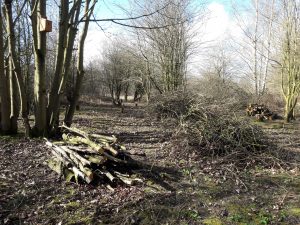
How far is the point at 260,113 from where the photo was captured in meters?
17.3

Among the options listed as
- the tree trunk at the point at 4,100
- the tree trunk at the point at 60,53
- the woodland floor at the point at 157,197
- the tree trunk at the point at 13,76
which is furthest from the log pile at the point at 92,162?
the tree trunk at the point at 4,100

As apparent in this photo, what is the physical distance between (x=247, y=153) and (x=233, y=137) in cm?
56

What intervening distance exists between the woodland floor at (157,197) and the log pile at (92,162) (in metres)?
0.16

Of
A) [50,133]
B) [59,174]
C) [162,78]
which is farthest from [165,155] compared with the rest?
[162,78]

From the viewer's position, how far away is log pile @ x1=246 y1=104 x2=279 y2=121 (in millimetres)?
16327

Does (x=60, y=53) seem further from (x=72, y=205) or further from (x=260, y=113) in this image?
(x=260, y=113)

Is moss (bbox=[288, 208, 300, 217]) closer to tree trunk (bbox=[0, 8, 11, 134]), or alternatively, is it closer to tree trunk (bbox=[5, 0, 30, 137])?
tree trunk (bbox=[5, 0, 30, 137])

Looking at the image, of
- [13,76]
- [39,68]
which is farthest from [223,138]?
[13,76]

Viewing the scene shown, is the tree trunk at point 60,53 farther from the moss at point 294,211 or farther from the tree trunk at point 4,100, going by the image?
the moss at point 294,211

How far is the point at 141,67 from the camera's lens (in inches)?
832

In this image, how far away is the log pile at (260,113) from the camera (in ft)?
53.6

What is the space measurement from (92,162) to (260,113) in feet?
44.9

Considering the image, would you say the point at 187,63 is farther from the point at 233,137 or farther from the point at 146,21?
the point at 233,137

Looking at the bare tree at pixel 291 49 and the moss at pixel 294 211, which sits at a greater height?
the bare tree at pixel 291 49
